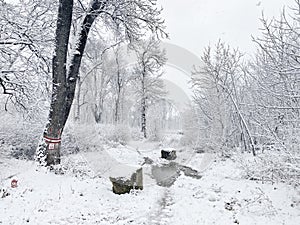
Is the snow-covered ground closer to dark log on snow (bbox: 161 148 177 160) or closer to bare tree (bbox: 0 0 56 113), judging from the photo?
bare tree (bbox: 0 0 56 113)

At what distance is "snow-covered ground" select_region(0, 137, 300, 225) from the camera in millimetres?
4723

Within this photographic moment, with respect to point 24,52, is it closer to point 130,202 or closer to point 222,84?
point 130,202

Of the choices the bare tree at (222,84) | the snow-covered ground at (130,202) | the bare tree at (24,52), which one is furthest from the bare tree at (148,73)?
the bare tree at (24,52)

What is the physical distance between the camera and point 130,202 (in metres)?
6.22

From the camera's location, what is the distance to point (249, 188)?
7211mm

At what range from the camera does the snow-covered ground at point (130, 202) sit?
472 centimetres

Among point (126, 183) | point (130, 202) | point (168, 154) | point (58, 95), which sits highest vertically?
point (58, 95)

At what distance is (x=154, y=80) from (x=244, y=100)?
13.6m

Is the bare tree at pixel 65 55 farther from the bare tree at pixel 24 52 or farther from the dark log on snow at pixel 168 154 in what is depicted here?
the dark log on snow at pixel 168 154

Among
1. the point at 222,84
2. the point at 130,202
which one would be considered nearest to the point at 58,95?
the point at 130,202

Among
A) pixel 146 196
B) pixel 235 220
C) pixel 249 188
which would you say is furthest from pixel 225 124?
pixel 235 220

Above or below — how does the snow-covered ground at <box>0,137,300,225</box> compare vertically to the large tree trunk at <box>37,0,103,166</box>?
below

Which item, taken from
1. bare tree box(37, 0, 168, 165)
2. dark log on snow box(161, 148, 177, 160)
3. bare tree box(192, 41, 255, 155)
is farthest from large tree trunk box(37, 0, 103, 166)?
dark log on snow box(161, 148, 177, 160)

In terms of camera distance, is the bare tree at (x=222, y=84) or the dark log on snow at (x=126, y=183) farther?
the bare tree at (x=222, y=84)
